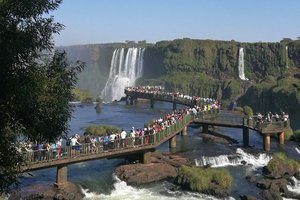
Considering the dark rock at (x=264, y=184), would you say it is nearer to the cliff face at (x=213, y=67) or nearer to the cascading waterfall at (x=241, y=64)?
the cliff face at (x=213, y=67)

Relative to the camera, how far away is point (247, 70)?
89438mm

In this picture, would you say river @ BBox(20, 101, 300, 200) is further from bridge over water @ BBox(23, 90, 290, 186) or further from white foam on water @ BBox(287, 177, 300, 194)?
bridge over water @ BBox(23, 90, 290, 186)

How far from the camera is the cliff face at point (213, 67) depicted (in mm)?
79000

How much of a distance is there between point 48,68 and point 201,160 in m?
18.4

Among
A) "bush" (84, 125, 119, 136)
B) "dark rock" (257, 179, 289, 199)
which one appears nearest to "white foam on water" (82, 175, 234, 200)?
"dark rock" (257, 179, 289, 199)

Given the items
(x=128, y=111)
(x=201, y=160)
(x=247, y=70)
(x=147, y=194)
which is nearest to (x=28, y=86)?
(x=147, y=194)

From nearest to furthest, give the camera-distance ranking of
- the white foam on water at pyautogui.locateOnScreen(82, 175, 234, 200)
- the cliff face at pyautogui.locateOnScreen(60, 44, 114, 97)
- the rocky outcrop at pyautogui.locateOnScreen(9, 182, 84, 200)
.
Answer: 1. the rocky outcrop at pyautogui.locateOnScreen(9, 182, 84, 200)
2. the white foam on water at pyautogui.locateOnScreen(82, 175, 234, 200)
3. the cliff face at pyautogui.locateOnScreen(60, 44, 114, 97)

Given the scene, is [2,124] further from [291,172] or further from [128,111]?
[128,111]

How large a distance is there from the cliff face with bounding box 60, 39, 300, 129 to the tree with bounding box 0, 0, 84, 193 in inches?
2230

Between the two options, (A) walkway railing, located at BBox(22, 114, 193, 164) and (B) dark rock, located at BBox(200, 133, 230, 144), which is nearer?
(A) walkway railing, located at BBox(22, 114, 193, 164)

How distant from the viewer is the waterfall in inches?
1093

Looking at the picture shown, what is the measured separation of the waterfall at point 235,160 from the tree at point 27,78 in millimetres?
17610

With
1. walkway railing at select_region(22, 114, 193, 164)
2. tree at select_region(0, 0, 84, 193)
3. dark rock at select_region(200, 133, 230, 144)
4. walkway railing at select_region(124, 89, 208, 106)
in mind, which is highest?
tree at select_region(0, 0, 84, 193)

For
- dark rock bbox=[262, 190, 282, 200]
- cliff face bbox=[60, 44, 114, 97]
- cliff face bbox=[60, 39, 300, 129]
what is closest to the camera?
dark rock bbox=[262, 190, 282, 200]
